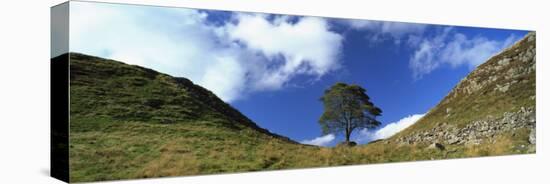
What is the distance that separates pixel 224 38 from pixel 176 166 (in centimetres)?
288

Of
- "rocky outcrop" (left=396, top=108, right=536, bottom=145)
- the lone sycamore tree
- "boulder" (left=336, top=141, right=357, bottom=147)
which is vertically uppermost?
the lone sycamore tree

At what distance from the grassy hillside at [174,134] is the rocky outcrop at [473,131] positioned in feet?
0.28

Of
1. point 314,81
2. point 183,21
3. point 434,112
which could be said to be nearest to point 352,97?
point 314,81

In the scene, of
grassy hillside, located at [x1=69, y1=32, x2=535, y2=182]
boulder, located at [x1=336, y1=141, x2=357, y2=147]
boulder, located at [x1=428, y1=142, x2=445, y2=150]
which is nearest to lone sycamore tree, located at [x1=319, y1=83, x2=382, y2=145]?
boulder, located at [x1=336, y1=141, x2=357, y2=147]

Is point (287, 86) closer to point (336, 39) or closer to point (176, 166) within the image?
point (336, 39)

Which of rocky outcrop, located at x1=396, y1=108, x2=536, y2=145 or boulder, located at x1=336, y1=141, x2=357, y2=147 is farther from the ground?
rocky outcrop, located at x1=396, y1=108, x2=536, y2=145

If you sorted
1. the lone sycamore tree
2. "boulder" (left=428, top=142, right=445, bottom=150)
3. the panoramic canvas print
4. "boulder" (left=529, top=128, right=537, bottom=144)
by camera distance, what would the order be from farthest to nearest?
"boulder" (left=529, top=128, right=537, bottom=144)
"boulder" (left=428, top=142, right=445, bottom=150)
the lone sycamore tree
the panoramic canvas print

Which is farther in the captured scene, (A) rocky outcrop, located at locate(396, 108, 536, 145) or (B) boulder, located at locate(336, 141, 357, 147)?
(A) rocky outcrop, located at locate(396, 108, 536, 145)

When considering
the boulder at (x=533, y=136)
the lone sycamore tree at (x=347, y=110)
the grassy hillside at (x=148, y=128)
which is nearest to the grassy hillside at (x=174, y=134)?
the grassy hillside at (x=148, y=128)

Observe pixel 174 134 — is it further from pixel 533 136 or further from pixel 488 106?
pixel 533 136

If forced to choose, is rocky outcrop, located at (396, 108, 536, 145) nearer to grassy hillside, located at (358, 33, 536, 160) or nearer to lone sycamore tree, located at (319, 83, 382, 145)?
grassy hillside, located at (358, 33, 536, 160)

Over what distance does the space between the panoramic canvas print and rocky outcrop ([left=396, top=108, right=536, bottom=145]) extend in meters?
0.03

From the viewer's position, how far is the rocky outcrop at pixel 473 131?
54.9 feet

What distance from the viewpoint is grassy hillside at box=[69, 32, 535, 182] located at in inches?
482
